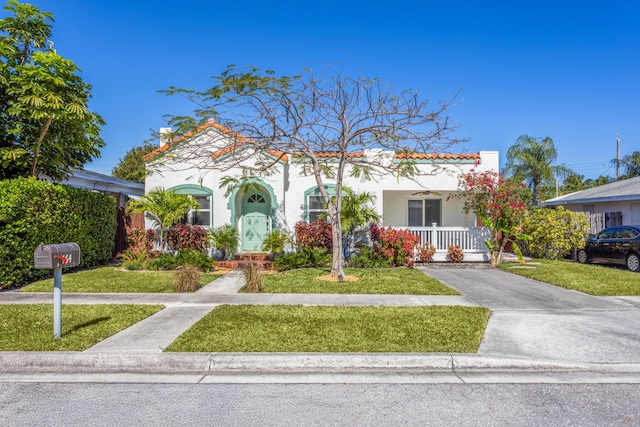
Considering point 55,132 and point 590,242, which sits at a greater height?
point 55,132

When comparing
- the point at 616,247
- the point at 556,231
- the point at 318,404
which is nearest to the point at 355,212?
the point at 556,231

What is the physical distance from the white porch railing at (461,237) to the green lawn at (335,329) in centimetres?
771

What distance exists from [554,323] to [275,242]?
29.1 ft

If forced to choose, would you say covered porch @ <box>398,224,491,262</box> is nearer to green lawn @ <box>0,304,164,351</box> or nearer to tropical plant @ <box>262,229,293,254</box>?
tropical plant @ <box>262,229,293,254</box>

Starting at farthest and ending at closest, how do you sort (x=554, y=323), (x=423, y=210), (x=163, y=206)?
(x=423, y=210)
(x=163, y=206)
(x=554, y=323)

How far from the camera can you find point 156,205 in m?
14.0

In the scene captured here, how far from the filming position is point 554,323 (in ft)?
24.1

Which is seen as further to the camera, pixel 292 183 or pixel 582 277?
pixel 292 183

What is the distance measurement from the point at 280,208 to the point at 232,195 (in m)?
1.67

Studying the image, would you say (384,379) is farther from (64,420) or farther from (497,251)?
(497,251)

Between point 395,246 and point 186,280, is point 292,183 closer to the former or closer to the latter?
point 395,246

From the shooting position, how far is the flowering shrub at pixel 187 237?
1418 cm

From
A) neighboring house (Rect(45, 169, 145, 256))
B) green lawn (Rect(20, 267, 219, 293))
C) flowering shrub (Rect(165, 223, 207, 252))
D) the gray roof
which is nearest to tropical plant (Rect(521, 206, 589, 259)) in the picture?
the gray roof

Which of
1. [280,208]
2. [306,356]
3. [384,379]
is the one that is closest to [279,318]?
[306,356]
